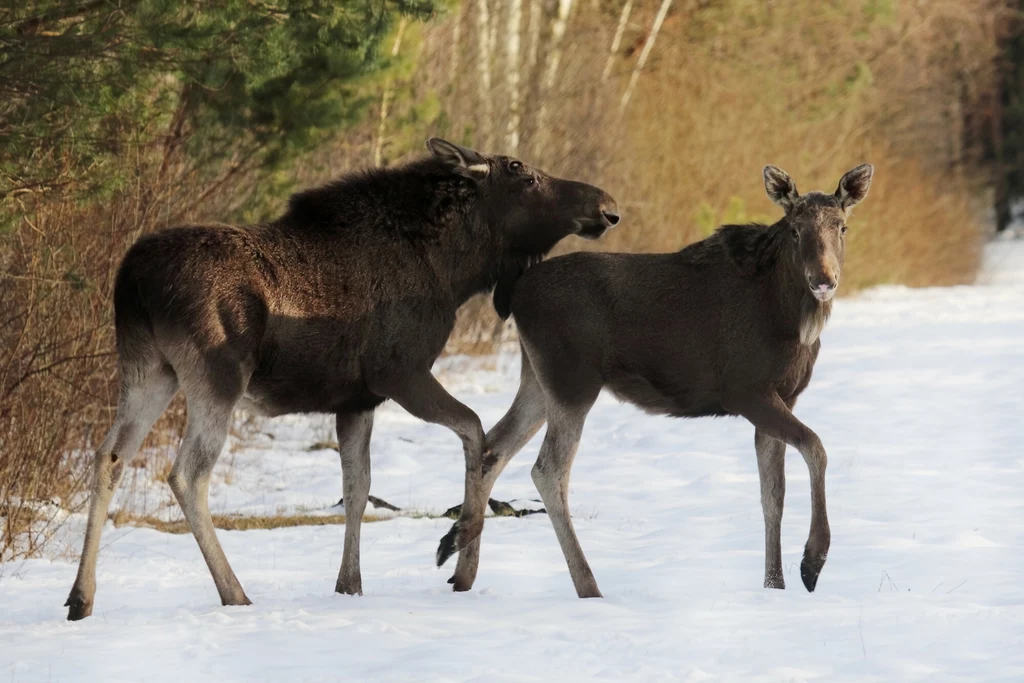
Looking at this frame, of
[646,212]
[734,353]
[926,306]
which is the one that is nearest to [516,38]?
[646,212]

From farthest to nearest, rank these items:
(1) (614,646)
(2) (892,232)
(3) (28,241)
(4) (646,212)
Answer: (2) (892,232) < (4) (646,212) < (3) (28,241) < (1) (614,646)

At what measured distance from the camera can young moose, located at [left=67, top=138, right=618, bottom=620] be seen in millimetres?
7203

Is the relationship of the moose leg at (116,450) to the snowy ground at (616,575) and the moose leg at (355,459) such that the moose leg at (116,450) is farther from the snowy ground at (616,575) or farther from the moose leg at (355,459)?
the moose leg at (355,459)

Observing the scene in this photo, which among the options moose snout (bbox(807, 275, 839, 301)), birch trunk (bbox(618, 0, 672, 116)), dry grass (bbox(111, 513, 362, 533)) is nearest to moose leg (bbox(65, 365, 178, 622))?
dry grass (bbox(111, 513, 362, 533))

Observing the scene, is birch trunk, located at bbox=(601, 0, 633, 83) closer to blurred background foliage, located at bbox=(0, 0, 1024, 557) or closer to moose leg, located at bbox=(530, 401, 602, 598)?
blurred background foliage, located at bbox=(0, 0, 1024, 557)

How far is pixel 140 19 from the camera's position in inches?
336

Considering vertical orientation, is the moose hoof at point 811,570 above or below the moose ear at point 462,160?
below

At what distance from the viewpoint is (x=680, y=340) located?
7848 mm

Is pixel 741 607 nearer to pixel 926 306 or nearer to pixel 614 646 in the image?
pixel 614 646

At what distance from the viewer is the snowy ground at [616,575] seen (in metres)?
5.88

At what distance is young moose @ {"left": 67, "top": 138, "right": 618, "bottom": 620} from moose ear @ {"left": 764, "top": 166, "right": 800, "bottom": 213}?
947mm

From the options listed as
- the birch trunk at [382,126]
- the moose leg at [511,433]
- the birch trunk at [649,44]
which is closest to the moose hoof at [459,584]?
the moose leg at [511,433]

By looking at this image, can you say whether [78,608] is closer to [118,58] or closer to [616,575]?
[616,575]

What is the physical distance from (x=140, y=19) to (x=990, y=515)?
6279 millimetres
